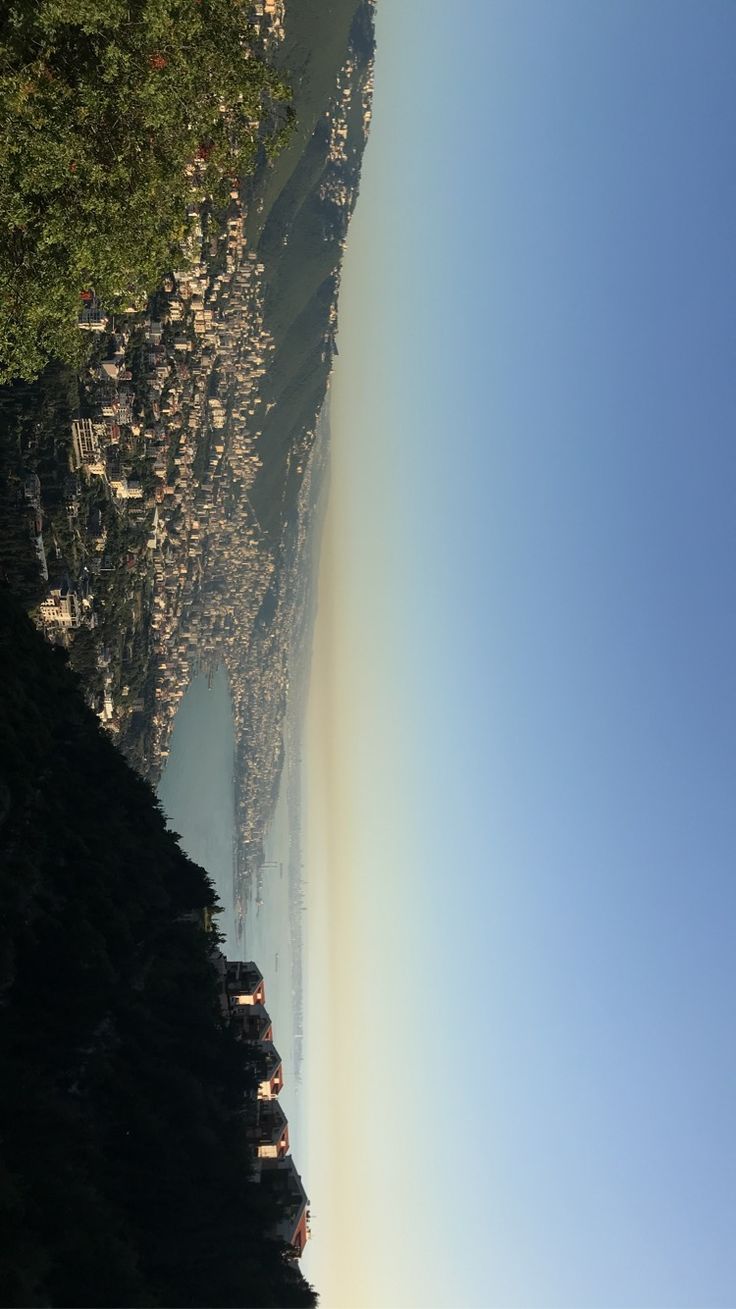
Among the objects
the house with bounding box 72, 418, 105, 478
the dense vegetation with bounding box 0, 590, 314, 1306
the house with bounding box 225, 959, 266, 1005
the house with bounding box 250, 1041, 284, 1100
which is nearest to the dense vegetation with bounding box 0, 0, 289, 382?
the dense vegetation with bounding box 0, 590, 314, 1306

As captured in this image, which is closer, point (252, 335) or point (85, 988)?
point (85, 988)

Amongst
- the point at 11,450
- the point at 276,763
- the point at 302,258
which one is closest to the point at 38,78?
the point at 11,450

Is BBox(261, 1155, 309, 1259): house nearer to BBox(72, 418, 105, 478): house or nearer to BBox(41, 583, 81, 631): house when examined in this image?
BBox(41, 583, 81, 631): house

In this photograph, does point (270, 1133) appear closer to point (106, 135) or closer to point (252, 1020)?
point (252, 1020)

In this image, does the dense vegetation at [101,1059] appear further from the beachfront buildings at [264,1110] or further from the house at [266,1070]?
the house at [266,1070]

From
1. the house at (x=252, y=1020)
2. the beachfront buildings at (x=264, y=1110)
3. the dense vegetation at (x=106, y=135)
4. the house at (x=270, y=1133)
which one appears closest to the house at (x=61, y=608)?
the beachfront buildings at (x=264, y=1110)

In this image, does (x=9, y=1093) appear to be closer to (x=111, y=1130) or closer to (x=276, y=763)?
(x=111, y=1130)
